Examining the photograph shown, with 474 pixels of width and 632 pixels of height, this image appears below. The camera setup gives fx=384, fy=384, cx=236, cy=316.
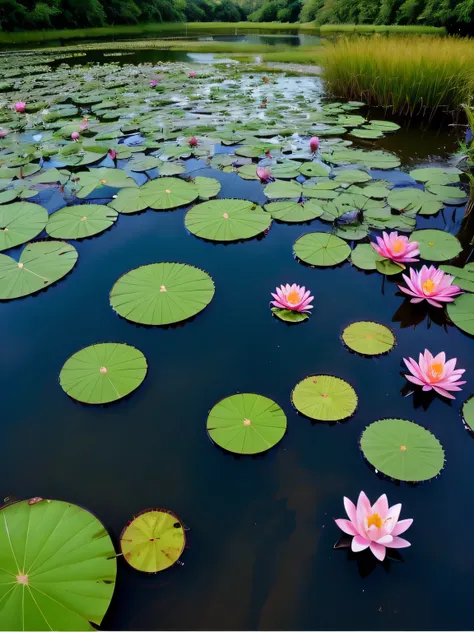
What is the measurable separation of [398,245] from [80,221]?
2.11 meters

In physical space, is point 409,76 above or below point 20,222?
above

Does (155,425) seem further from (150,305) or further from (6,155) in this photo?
(6,155)

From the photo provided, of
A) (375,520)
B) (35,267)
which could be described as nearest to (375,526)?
(375,520)

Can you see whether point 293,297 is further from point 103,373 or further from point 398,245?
point 103,373

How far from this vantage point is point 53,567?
1.07 meters

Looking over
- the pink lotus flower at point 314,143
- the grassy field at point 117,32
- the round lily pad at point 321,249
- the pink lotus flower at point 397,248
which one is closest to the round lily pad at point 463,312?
the pink lotus flower at point 397,248

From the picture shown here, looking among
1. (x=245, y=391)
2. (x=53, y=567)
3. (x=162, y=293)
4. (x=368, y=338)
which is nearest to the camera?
(x=53, y=567)

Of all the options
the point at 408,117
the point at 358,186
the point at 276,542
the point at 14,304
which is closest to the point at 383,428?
the point at 276,542

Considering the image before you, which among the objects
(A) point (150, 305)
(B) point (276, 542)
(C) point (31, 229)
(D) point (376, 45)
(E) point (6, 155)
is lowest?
(B) point (276, 542)

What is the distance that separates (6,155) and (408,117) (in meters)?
5.07

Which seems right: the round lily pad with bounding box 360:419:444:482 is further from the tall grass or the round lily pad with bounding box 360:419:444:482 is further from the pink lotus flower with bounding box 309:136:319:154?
the tall grass

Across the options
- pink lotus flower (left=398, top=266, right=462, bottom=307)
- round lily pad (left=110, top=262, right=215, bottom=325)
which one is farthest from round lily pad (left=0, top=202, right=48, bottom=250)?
pink lotus flower (left=398, top=266, right=462, bottom=307)

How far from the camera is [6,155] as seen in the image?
3861 millimetres

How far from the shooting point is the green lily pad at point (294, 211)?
277 cm
